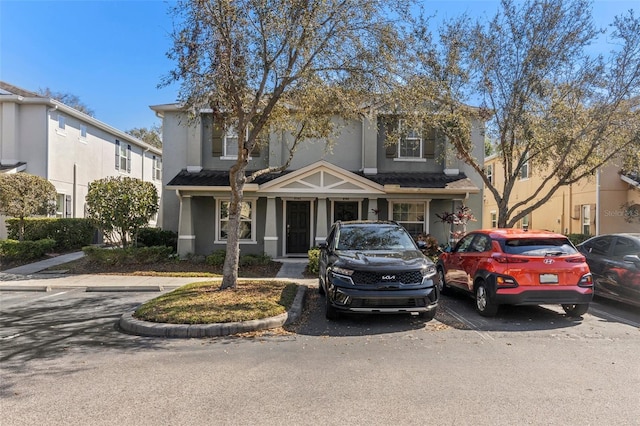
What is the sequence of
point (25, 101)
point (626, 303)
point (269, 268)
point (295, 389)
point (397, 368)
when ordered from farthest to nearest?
point (25, 101)
point (269, 268)
point (626, 303)
point (397, 368)
point (295, 389)

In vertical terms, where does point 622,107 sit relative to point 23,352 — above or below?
above

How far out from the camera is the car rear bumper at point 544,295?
284 inches

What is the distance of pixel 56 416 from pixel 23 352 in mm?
2511

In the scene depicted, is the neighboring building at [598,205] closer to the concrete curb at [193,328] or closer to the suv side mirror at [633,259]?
the suv side mirror at [633,259]

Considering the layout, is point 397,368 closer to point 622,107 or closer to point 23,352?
point 23,352

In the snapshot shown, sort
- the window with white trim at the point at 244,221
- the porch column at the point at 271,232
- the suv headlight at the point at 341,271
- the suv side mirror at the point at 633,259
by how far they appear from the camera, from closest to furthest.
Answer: the suv headlight at the point at 341,271
the suv side mirror at the point at 633,259
the porch column at the point at 271,232
the window with white trim at the point at 244,221

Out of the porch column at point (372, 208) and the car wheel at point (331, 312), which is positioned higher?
the porch column at point (372, 208)

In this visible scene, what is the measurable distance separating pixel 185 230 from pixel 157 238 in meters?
1.51

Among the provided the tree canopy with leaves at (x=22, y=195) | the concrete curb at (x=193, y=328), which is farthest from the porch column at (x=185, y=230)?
the concrete curb at (x=193, y=328)

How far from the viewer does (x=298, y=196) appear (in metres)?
15.3

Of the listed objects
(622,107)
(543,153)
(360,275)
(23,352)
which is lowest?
(23,352)

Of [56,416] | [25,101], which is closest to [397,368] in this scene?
[56,416]

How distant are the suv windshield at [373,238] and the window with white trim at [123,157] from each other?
2118cm

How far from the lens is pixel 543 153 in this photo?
12.7 meters
